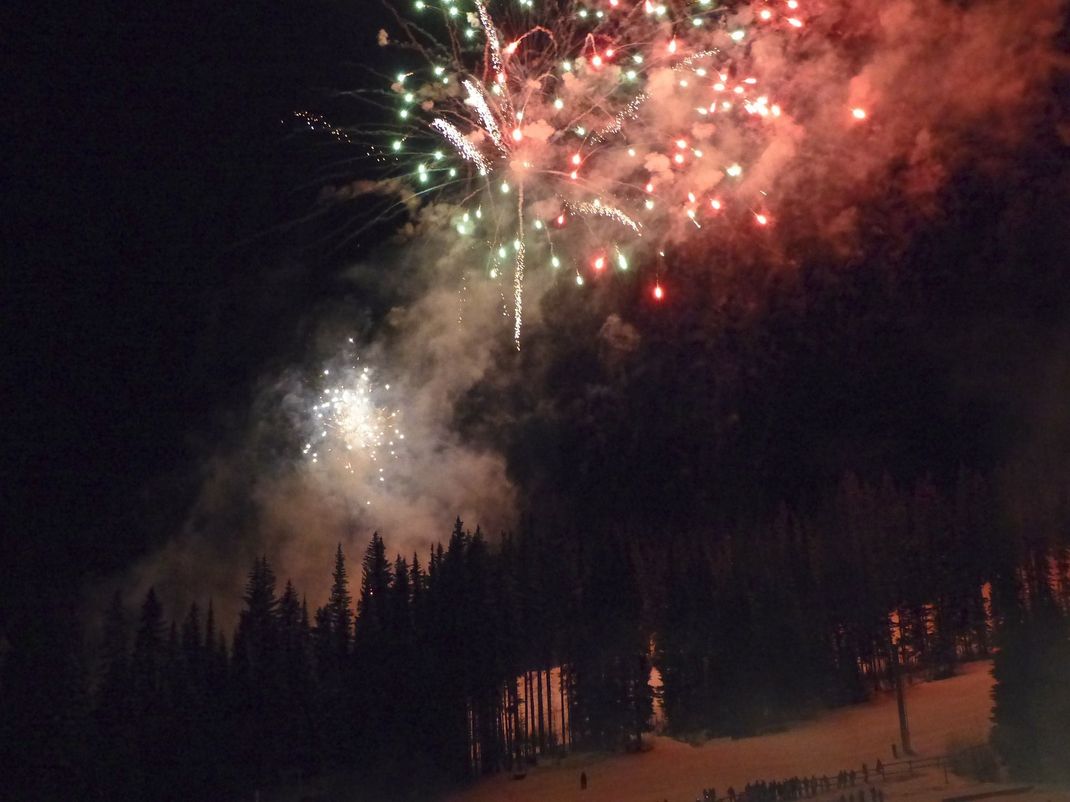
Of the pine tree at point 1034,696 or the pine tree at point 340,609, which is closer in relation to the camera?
the pine tree at point 1034,696

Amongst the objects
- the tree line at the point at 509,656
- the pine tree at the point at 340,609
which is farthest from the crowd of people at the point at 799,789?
the pine tree at the point at 340,609

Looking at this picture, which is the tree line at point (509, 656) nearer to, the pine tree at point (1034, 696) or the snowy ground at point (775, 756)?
the snowy ground at point (775, 756)

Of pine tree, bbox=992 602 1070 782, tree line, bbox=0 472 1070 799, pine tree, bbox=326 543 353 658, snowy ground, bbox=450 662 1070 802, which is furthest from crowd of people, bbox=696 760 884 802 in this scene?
pine tree, bbox=326 543 353 658

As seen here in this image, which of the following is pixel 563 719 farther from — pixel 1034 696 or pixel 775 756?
pixel 1034 696

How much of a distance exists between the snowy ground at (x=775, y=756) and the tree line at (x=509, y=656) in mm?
2598

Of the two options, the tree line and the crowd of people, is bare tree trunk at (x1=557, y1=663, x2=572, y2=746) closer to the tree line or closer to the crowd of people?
the tree line

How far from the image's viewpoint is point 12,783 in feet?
167

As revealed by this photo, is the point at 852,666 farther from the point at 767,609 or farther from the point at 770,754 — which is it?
the point at 770,754

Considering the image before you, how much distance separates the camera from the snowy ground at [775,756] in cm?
3638

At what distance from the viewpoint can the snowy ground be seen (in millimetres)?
36375

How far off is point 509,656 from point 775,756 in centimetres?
2111

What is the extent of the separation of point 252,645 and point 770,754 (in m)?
31.6

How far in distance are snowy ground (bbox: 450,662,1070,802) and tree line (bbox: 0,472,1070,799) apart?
8.52 feet

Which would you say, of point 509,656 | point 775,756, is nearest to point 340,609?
point 509,656
